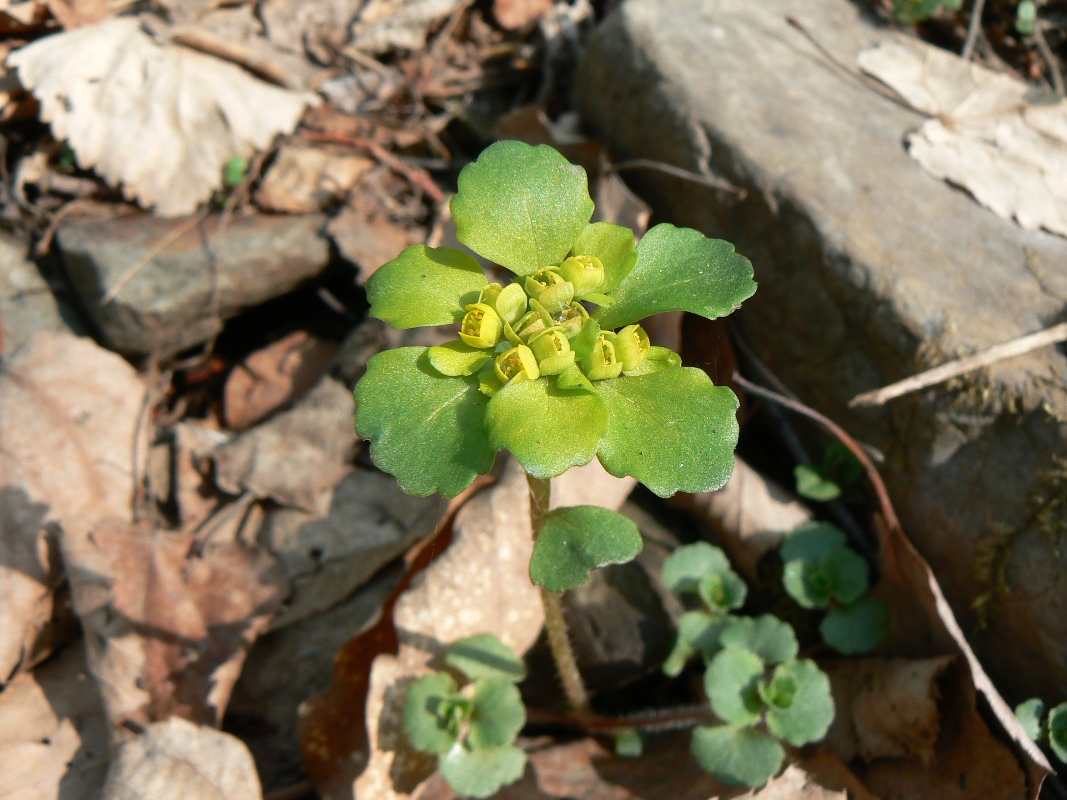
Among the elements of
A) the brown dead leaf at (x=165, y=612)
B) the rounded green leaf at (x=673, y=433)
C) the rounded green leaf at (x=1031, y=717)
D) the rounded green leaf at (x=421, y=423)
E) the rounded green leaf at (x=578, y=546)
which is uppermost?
the rounded green leaf at (x=673, y=433)

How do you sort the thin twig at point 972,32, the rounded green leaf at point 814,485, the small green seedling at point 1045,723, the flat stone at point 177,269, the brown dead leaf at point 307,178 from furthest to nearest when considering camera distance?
1. the brown dead leaf at point 307,178
2. the flat stone at point 177,269
3. the thin twig at point 972,32
4. the rounded green leaf at point 814,485
5. the small green seedling at point 1045,723

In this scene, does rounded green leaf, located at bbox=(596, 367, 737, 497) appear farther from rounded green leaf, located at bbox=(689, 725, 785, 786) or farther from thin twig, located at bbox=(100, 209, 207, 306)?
thin twig, located at bbox=(100, 209, 207, 306)

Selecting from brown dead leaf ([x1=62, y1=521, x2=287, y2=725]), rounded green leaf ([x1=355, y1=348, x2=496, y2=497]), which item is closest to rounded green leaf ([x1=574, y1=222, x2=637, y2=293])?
rounded green leaf ([x1=355, y1=348, x2=496, y2=497])

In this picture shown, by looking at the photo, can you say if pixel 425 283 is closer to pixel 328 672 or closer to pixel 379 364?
pixel 379 364

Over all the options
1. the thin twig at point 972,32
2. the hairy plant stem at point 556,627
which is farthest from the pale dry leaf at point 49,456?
the thin twig at point 972,32

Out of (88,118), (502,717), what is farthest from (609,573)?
(88,118)

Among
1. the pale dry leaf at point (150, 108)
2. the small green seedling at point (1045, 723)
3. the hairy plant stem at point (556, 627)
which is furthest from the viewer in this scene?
the pale dry leaf at point (150, 108)

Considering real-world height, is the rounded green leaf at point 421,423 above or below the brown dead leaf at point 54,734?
above

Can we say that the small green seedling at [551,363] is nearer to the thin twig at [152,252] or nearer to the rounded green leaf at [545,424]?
the rounded green leaf at [545,424]
